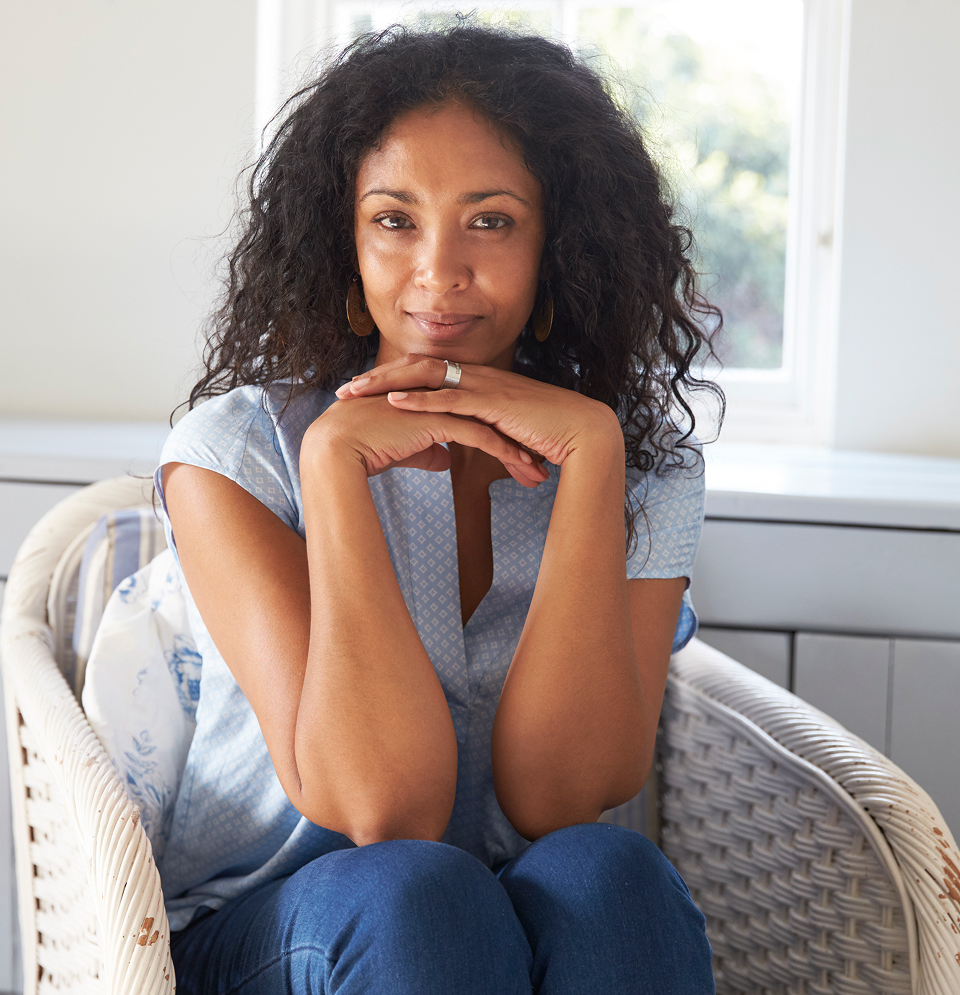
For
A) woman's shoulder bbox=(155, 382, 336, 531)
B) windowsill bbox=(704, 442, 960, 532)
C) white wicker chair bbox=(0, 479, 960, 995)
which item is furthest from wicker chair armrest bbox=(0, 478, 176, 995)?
windowsill bbox=(704, 442, 960, 532)

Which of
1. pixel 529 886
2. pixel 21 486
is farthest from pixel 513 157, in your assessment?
pixel 21 486

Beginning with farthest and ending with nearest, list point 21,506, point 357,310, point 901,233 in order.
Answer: point 901,233, point 21,506, point 357,310

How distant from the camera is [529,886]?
0.75m

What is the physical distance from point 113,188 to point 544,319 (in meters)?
1.06

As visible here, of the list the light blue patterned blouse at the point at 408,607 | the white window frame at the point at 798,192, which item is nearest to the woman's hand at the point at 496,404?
the light blue patterned blouse at the point at 408,607

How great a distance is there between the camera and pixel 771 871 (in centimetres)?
100

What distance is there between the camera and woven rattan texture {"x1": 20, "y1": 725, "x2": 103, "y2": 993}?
0.79 meters

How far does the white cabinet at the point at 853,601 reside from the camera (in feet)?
3.99

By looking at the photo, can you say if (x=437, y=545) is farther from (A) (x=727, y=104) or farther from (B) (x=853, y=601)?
(A) (x=727, y=104)

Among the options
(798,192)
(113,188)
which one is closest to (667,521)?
(798,192)

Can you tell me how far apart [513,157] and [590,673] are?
0.47 meters

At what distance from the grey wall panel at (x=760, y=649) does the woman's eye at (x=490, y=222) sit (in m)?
0.67

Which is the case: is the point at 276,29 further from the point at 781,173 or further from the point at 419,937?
the point at 419,937

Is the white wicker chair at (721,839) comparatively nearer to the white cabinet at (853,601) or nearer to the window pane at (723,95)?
the white cabinet at (853,601)
